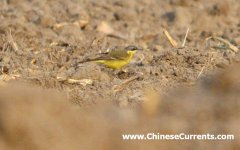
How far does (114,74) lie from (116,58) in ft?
2.43

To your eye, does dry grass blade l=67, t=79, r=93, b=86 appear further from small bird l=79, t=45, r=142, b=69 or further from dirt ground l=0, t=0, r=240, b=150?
small bird l=79, t=45, r=142, b=69

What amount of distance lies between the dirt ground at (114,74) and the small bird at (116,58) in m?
0.11

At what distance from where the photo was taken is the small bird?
39.2ft

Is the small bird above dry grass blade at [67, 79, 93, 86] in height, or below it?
below

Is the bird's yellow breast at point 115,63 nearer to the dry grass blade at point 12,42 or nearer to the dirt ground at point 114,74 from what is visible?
the dirt ground at point 114,74

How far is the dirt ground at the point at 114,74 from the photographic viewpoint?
251 inches

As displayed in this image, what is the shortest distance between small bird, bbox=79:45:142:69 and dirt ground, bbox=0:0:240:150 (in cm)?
11

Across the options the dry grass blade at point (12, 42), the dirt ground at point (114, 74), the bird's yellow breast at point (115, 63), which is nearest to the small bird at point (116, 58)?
the bird's yellow breast at point (115, 63)

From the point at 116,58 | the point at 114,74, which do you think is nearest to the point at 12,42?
Result: the point at 116,58

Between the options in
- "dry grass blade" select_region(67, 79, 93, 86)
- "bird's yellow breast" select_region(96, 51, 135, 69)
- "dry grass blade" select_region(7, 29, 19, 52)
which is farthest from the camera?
"dry grass blade" select_region(7, 29, 19, 52)

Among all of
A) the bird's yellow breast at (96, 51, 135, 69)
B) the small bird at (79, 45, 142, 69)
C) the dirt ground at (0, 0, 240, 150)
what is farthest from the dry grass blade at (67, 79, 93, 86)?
the bird's yellow breast at (96, 51, 135, 69)

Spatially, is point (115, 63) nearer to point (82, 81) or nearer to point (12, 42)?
point (12, 42)

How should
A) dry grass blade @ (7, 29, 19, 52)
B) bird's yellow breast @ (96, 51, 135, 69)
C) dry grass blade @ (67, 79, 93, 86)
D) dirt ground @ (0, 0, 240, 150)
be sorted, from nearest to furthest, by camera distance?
1. dirt ground @ (0, 0, 240, 150)
2. dry grass blade @ (67, 79, 93, 86)
3. bird's yellow breast @ (96, 51, 135, 69)
4. dry grass blade @ (7, 29, 19, 52)

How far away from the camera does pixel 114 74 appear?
11.5 metres
